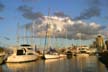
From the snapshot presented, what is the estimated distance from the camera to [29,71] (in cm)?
5534

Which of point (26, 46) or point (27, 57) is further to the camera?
point (26, 46)

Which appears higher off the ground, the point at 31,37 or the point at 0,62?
the point at 31,37

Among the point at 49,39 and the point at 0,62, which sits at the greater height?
the point at 49,39

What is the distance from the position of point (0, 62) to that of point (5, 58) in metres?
10.5

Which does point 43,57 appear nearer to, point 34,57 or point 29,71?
point 34,57

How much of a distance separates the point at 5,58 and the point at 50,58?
29753 mm

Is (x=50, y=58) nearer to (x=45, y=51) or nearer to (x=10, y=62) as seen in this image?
(x=45, y=51)

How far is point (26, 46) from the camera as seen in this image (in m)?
111

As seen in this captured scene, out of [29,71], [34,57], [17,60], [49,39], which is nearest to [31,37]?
[49,39]

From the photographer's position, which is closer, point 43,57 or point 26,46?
point 26,46

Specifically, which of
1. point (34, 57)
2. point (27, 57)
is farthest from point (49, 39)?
point (27, 57)

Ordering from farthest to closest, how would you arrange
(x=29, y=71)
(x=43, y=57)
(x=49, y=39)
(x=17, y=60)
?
(x=49, y=39) → (x=43, y=57) → (x=17, y=60) → (x=29, y=71)

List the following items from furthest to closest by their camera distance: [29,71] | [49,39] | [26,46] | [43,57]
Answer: [49,39], [43,57], [26,46], [29,71]

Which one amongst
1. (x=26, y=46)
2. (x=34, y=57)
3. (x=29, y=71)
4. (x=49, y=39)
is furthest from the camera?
(x=49, y=39)
